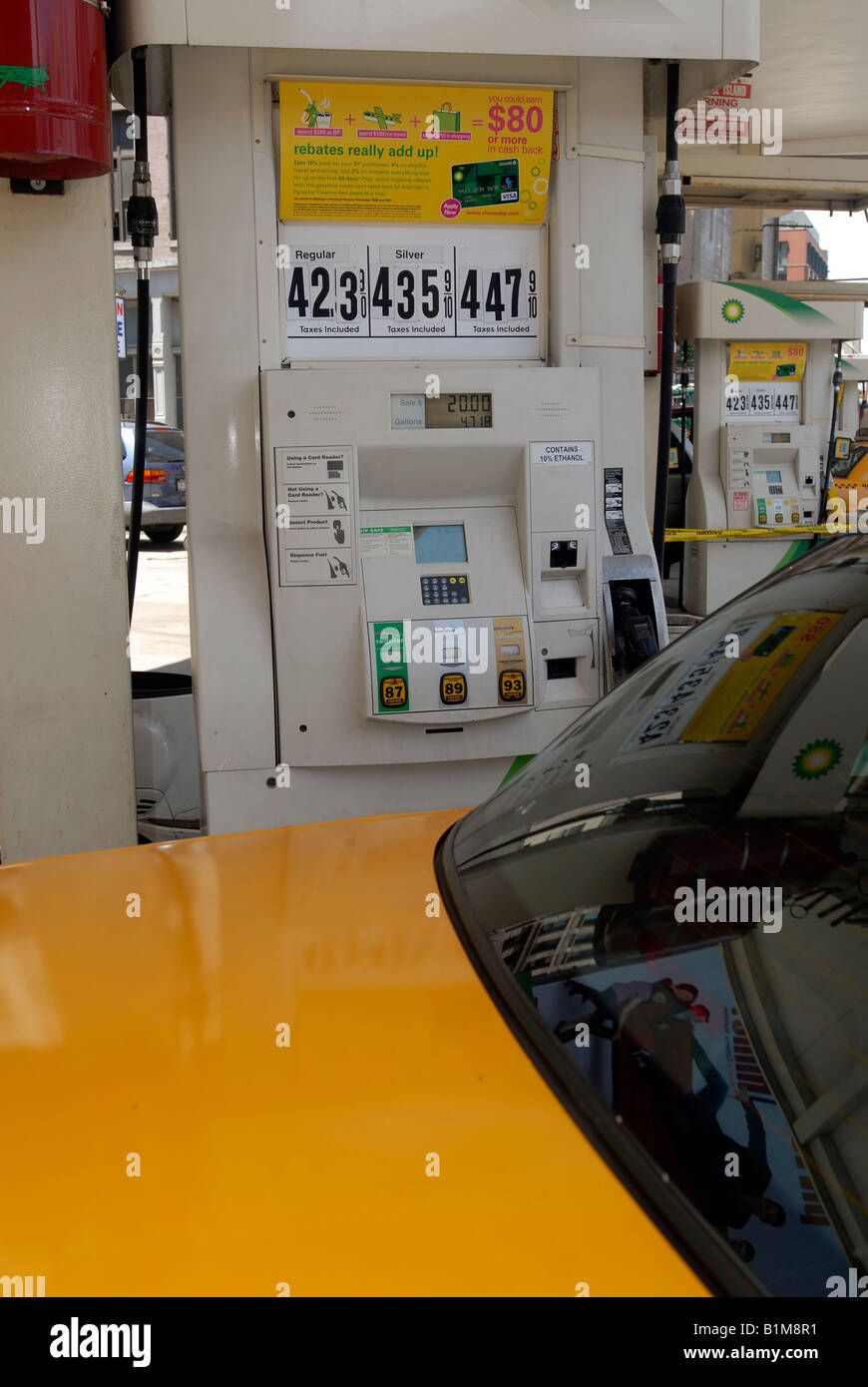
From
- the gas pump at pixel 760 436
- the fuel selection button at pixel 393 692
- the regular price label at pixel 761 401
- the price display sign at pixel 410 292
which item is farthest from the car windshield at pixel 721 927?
the regular price label at pixel 761 401

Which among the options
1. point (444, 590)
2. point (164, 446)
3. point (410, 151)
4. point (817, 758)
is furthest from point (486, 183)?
point (164, 446)

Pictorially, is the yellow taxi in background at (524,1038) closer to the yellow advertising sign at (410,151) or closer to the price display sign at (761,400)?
the yellow advertising sign at (410,151)

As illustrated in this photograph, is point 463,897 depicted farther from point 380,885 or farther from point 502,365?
point 502,365

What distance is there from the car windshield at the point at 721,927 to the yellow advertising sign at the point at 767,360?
773cm

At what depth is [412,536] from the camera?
3617mm

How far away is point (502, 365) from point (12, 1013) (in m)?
2.65

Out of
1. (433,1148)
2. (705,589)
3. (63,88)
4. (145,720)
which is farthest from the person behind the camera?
(705,589)

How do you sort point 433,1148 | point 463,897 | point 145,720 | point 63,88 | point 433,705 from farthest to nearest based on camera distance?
point 145,720, point 433,705, point 63,88, point 463,897, point 433,1148

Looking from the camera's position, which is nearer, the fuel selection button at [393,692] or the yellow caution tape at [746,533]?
the fuel selection button at [393,692]

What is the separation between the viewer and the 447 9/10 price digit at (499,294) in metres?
3.63

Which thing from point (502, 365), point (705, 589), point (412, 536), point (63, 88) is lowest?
point (705, 589)

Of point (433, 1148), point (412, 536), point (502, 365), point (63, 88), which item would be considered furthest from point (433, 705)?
point (433, 1148)

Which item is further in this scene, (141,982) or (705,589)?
(705,589)

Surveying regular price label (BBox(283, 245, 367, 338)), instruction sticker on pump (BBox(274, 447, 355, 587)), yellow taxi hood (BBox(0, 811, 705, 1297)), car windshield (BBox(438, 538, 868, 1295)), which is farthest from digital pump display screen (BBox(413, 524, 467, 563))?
yellow taxi hood (BBox(0, 811, 705, 1297))
